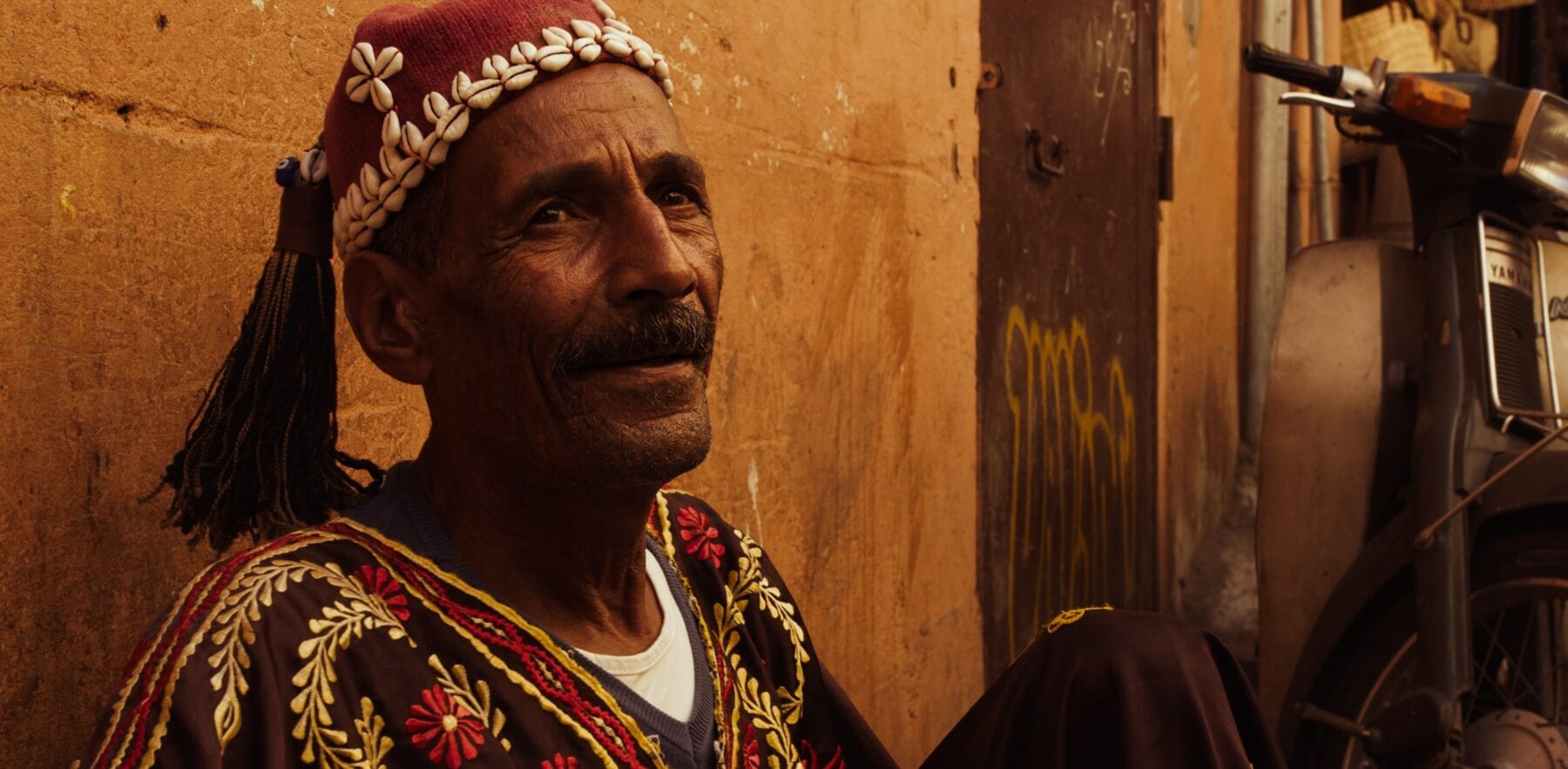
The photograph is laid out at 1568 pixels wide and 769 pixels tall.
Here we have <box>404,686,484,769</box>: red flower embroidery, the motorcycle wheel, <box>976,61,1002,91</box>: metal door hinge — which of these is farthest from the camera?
<box>976,61,1002,91</box>: metal door hinge

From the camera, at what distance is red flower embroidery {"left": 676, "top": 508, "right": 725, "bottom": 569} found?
73.5 inches

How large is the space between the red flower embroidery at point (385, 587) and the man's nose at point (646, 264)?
13.3 inches

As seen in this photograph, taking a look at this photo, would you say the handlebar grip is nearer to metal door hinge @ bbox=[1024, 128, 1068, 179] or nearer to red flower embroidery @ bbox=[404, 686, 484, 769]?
Answer: metal door hinge @ bbox=[1024, 128, 1068, 179]

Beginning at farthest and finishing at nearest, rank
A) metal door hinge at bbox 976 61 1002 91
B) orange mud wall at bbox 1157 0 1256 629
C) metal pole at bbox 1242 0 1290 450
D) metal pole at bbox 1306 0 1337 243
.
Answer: metal pole at bbox 1306 0 1337 243 → metal pole at bbox 1242 0 1290 450 → orange mud wall at bbox 1157 0 1256 629 → metal door hinge at bbox 976 61 1002 91

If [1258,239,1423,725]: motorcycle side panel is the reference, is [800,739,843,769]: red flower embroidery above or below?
below

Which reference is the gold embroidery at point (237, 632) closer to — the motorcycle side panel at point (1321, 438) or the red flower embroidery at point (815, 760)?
the red flower embroidery at point (815, 760)

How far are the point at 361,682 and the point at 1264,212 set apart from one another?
20.6 ft

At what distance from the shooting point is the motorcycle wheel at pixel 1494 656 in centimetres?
296

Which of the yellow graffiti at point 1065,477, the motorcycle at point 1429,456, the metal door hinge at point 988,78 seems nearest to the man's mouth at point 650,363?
the motorcycle at point 1429,456

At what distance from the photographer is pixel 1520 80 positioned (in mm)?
9469

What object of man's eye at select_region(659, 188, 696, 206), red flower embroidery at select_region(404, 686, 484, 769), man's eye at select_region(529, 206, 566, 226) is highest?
man's eye at select_region(659, 188, 696, 206)

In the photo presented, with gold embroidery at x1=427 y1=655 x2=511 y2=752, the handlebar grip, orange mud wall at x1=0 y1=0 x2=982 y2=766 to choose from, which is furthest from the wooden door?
gold embroidery at x1=427 y1=655 x2=511 y2=752

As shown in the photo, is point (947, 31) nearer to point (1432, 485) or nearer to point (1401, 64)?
point (1432, 485)

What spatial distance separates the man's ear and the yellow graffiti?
2.73m
